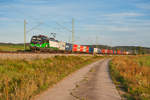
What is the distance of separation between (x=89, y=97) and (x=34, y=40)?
1014 inches

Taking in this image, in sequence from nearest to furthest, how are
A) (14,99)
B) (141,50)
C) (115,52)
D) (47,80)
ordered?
(14,99)
(47,80)
(115,52)
(141,50)

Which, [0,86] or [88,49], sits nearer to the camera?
[0,86]

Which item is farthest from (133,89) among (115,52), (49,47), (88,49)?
(115,52)

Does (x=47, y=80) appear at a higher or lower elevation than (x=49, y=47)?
lower

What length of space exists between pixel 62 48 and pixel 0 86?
38267 millimetres

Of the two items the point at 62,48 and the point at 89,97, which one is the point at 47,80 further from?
the point at 62,48

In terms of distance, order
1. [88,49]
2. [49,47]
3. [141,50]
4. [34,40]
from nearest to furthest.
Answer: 1. [34,40]
2. [49,47]
3. [88,49]
4. [141,50]

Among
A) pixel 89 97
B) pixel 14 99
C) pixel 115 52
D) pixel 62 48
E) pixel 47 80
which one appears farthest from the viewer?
pixel 115 52

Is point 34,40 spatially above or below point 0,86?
above

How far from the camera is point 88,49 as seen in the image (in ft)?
246

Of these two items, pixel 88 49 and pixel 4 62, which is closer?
pixel 4 62

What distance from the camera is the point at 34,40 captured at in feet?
105

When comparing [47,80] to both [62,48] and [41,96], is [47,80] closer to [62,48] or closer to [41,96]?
[41,96]

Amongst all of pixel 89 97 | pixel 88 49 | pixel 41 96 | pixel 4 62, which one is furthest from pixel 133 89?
pixel 88 49
